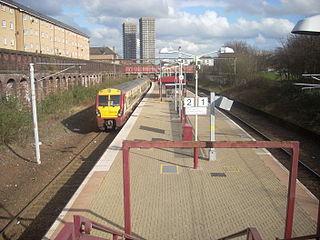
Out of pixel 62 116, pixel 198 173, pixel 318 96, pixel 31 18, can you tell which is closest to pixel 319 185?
pixel 198 173

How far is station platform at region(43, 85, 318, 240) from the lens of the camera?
23.2 feet

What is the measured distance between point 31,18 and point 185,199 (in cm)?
4730

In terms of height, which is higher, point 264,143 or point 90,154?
point 264,143

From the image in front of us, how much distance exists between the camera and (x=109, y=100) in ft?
64.1

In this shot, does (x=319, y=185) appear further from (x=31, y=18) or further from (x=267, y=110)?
(x=31, y=18)

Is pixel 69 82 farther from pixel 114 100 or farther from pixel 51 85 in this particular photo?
pixel 114 100

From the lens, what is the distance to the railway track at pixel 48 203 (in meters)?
8.14

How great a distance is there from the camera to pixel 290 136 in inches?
784

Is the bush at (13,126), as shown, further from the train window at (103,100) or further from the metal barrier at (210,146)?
the metal barrier at (210,146)

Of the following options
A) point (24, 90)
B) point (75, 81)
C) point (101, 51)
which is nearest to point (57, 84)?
point (75, 81)

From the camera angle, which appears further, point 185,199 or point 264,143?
point 185,199

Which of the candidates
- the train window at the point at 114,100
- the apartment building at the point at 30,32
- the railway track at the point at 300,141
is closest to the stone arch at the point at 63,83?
the apartment building at the point at 30,32

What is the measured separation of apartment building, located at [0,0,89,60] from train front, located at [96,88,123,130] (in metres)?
27.5

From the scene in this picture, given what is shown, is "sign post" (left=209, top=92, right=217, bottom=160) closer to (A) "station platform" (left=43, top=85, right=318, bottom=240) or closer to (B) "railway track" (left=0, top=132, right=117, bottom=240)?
(A) "station platform" (left=43, top=85, right=318, bottom=240)
